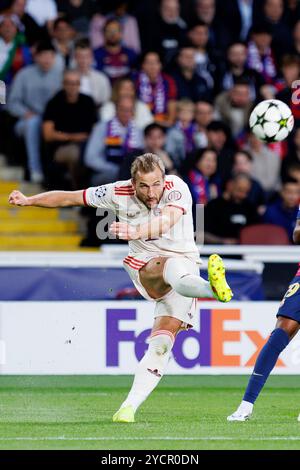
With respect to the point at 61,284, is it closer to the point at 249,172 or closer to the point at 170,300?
the point at 249,172

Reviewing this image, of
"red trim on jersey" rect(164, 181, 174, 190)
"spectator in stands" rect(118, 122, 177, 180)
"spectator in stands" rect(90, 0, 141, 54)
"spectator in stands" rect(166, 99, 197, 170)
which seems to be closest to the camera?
"red trim on jersey" rect(164, 181, 174, 190)

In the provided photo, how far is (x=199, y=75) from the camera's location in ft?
57.5

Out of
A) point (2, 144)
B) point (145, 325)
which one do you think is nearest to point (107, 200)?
point (145, 325)

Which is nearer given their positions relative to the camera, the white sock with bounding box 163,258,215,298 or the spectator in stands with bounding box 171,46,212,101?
the white sock with bounding box 163,258,215,298

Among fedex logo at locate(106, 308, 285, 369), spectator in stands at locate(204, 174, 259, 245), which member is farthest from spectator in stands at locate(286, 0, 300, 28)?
fedex logo at locate(106, 308, 285, 369)

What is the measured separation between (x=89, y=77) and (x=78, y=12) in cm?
178

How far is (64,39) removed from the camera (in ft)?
56.3

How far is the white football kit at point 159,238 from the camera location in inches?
359

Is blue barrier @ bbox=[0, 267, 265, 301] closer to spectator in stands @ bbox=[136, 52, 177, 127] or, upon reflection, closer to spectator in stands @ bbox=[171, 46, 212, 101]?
spectator in stands @ bbox=[136, 52, 177, 127]

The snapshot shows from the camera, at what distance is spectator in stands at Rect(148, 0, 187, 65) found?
58.3 ft

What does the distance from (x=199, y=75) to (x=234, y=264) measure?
465 centimetres

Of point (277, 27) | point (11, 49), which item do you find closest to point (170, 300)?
point (11, 49)

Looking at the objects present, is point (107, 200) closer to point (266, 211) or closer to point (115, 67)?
point (266, 211)

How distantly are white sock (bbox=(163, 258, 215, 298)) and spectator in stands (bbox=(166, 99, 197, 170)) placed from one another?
7.22 m
